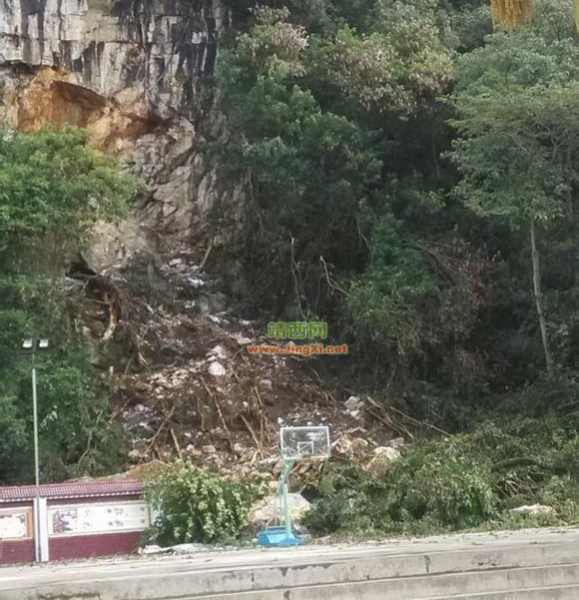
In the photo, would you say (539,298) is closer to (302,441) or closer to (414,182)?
→ (414,182)

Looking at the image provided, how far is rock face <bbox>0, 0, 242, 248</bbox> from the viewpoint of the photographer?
19266 mm

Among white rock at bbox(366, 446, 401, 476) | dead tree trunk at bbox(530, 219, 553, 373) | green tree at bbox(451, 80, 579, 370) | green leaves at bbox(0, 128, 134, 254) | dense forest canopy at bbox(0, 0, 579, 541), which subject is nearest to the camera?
white rock at bbox(366, 446, 401, 476)

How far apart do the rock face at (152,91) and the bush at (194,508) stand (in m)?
9.14

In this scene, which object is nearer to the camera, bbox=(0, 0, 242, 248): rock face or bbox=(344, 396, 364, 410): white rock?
bbox=(344, 396, 364, 410): white rock

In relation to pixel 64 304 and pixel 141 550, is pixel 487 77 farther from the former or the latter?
pixel 141 550

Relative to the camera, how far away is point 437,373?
16984mm

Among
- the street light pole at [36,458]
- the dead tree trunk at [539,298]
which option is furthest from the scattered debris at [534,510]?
the street light pole at [36,458]

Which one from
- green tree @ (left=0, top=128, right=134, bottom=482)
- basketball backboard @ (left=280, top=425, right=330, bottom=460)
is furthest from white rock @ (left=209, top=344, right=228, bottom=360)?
basketball backboard @ (left=280, top=425, right=330, bottom=460)

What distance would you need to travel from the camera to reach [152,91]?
20.1m

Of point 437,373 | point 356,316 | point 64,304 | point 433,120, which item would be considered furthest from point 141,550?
point 433,120

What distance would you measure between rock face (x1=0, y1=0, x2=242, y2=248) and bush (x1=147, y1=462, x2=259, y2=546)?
9139mm

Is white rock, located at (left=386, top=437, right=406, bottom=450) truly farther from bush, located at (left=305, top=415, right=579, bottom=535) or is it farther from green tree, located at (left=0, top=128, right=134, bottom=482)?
green tree, located at (left=0, top=128, right=134, bottom=482)

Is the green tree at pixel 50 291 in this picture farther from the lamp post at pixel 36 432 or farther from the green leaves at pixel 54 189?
the lamp post at pixel 36 432

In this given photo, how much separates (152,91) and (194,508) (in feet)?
37.2
